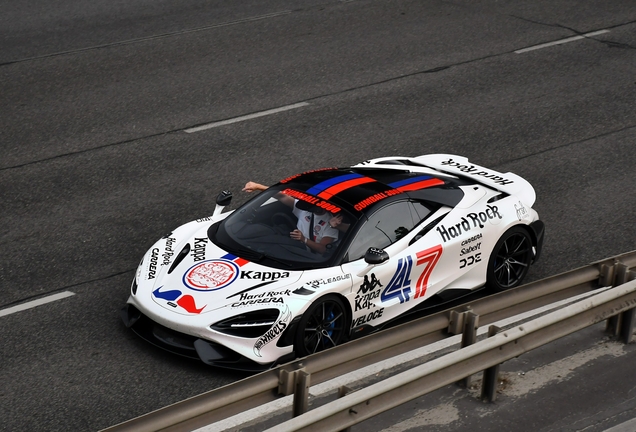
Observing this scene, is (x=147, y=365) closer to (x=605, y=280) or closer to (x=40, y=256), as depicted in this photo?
(x=40, y=256)

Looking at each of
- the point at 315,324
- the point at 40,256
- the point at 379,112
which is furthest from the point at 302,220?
the point at 379,112

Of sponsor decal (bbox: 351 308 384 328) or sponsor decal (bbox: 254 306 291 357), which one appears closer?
sponsor decal (bbox: 254 306 291 357)

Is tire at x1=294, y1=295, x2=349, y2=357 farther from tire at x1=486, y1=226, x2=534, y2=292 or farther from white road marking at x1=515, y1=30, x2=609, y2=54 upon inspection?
white road marking at x1=515, y1=30, x2=609, y2=54

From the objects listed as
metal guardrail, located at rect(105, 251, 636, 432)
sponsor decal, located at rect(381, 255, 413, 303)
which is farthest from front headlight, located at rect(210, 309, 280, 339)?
metal guardrail, located at rect(105, 251, 636, 432)

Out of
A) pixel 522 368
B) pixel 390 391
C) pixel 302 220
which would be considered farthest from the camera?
pixel 302 220

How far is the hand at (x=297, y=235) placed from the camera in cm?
852

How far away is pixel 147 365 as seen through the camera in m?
7.94

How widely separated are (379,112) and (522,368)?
7098 mm

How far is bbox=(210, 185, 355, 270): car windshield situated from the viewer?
8352 millimetres

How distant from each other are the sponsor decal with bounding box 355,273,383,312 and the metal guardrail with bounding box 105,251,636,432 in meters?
1.41

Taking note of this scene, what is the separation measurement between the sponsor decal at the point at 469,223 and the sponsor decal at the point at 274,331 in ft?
6.60

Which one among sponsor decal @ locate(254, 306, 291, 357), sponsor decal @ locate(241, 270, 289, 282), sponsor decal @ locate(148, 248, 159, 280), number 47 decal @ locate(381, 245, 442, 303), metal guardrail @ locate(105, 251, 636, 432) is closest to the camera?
metal guardrail @ locate(105, 251, 636, 432)

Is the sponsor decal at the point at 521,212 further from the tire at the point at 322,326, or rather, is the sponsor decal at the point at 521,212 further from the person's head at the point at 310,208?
the tire at the point at 322,326

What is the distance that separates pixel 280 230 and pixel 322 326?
109 centimetres
